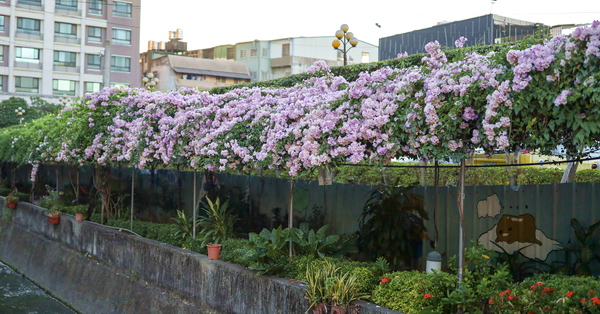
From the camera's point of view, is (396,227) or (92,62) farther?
(92,62)

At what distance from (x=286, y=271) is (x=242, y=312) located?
96 cm

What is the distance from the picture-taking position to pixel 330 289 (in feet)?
24.0

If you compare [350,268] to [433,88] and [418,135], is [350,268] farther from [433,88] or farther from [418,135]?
[433,88]

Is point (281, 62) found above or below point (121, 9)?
below

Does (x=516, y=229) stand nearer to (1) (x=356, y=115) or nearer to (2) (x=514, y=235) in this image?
(2) (x=514, y=235)

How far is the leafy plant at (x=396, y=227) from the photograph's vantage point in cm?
870

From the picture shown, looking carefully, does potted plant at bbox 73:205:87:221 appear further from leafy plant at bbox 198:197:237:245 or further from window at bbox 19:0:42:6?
window at bbox 19:0:42:6

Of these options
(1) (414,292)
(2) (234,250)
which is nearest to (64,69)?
(2) (234,250)

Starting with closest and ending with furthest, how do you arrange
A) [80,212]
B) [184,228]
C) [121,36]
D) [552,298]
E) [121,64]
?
[552,298] < [184,228] < [80,212] < [121,64] < [121,36]

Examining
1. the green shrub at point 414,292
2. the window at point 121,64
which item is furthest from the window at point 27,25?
the green shrub at point 414,292

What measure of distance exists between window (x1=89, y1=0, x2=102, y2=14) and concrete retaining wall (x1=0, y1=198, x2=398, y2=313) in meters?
39.1

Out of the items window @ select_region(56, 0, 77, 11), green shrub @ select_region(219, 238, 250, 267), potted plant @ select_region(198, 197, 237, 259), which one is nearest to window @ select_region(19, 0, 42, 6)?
window @ select_region(56, 0, 77, 11)

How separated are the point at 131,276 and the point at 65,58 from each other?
45.5m

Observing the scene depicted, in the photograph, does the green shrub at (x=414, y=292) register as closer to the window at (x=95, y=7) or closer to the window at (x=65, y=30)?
the window at (x=65, y=30)
